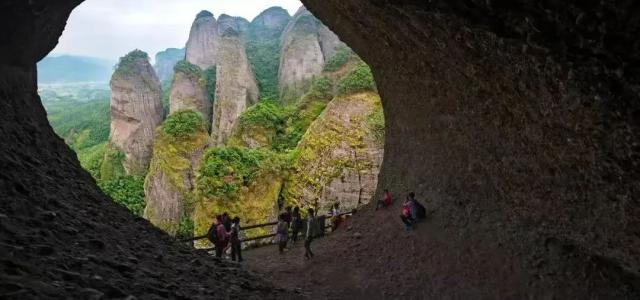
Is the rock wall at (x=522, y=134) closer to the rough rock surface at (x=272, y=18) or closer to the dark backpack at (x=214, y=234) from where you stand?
the dark backpack at (x=214, y=234)

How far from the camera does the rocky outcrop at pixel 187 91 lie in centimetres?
4631

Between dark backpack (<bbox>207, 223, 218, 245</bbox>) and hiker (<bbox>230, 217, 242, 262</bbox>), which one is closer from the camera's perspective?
dark backpack (<bbox>207, 223, 218, 245</bbox>)

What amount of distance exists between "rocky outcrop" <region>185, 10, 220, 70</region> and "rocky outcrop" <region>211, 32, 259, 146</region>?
19747 mm

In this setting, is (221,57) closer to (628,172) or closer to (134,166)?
(134,166)

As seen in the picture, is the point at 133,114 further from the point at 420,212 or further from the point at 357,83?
the point at 420,212

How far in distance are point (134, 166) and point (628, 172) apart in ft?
146

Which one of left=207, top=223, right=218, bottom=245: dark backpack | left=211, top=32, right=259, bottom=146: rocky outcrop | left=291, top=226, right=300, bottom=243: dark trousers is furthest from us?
left=211, top=32, right=259, bottom=146: rocky outcrop

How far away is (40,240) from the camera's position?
564 cm

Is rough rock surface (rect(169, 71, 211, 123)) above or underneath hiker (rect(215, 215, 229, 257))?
above

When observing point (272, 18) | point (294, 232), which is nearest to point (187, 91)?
point (272, 18)

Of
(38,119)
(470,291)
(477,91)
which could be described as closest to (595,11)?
(477,91)

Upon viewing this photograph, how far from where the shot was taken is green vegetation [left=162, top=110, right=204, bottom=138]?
31656 millimetres

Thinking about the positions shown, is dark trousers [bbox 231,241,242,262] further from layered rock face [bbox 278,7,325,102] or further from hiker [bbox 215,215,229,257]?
layered rock face [bbox 278,7,325,102]

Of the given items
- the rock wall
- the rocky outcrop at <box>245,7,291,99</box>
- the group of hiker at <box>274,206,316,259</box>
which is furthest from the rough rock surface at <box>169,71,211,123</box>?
the rock wall
